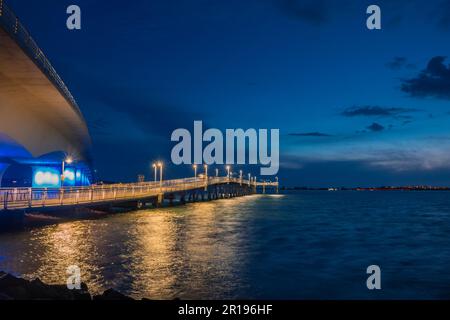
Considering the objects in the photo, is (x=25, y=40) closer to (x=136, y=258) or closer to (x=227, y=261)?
(x=136, y=258)

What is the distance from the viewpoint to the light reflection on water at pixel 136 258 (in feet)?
46.7

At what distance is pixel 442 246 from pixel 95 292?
897 inches

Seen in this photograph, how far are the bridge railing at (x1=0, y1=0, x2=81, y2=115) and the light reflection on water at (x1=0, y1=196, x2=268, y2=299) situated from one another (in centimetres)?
981

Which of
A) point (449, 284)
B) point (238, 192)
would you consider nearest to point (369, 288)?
point (449, 284)

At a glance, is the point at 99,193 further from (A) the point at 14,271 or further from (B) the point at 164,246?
(A) the point at 14,271

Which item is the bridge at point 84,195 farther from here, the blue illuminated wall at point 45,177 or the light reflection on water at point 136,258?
the blue illuminated wall at point 45,177

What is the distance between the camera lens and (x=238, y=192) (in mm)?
131750

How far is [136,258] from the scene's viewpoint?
61.9 feet

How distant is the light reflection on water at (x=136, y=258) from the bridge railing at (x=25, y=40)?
9.81m

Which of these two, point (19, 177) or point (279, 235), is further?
point (19, 177)

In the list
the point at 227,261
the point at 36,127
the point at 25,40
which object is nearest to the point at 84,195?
the point at 36,127

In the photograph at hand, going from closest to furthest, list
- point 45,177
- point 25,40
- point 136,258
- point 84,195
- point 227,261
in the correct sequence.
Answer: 1. point 136,258
2. point 227,261
3. point 25,40
4. point 84,195
5. point 45,177

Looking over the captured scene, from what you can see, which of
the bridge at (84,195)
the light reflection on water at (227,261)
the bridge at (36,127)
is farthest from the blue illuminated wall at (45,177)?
the light reflection on water at (227,261)

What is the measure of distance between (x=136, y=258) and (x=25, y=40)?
12.5m
